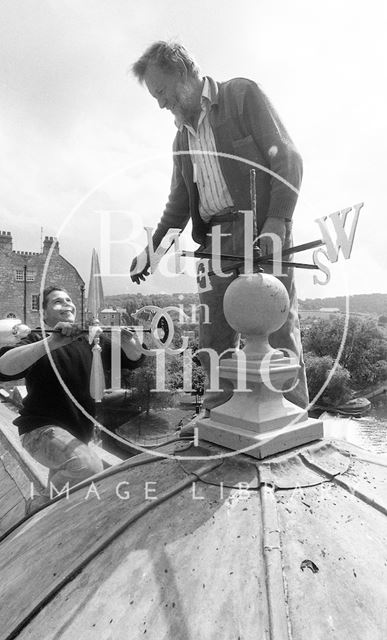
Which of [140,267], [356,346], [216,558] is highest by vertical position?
[140,267]

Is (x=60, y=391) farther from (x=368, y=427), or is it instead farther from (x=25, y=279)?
(x=368, y=427)

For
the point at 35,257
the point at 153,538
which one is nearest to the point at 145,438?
the point at 35,257

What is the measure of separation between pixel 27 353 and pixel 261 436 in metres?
2.55

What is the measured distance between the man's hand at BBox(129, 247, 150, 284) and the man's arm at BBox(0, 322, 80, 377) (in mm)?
802

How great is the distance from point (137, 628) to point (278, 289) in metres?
1.77

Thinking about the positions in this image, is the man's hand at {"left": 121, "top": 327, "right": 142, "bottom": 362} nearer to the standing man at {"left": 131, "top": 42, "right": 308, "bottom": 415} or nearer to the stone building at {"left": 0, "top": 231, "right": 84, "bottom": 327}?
the standing man at {"left": 131, "top": 42, "right": 308, "bottom": 415}

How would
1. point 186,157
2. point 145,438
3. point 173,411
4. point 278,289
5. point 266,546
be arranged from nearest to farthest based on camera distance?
point 266,546
point 278,289
point 186,157
point 145,438
point 173,411

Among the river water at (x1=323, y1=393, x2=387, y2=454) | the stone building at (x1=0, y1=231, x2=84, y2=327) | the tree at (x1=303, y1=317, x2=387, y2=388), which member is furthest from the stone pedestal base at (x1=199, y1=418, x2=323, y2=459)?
the tree at (x1=303, y1=317, x2=387, y2=388)

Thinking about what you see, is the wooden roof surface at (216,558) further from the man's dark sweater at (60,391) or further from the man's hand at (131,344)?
the man's dark sweater at (60,391)

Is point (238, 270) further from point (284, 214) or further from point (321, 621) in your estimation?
point (321, 621)

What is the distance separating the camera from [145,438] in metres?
32.8

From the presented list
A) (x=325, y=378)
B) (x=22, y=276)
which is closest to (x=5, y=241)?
(x=22, y=276)

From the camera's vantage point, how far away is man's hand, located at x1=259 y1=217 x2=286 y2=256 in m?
2.84

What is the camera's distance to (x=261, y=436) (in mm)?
2186
